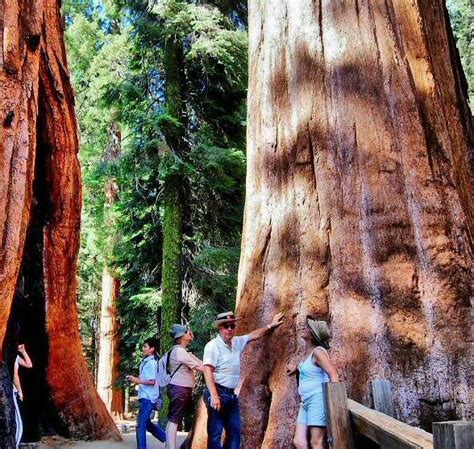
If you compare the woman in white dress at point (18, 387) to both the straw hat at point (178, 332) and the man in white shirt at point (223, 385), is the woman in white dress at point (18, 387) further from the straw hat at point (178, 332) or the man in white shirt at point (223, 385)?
the man in white shirt at point (223, 385)

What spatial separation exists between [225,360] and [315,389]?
128 centimetres

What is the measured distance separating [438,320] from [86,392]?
20.5ft

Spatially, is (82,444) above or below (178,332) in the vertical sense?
below

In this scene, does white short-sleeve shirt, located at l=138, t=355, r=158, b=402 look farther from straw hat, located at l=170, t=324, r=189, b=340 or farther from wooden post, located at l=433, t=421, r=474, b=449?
wooden post, located at l=433, t=421, r=474, b=449

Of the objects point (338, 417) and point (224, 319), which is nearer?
point (338, 417)

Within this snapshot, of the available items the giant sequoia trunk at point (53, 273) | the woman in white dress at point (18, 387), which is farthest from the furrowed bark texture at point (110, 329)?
the woman in white dress at point (18, 387)

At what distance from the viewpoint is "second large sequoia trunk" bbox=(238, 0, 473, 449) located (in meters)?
4.91

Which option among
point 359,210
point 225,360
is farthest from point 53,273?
point 359,210

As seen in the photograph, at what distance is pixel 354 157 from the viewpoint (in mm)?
5520

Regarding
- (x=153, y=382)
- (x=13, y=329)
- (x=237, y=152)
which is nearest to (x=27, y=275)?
(x=13, y=329)

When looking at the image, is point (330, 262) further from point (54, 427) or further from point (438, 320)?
point (54, 427)

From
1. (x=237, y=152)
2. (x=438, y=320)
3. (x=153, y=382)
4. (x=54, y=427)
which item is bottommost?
(x=54, y=427)

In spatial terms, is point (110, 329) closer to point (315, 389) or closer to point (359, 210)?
point (359, 210)

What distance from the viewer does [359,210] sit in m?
5.36
